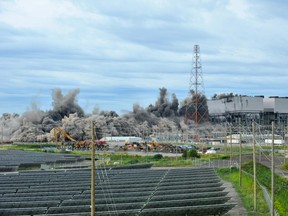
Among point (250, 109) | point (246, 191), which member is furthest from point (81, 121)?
point (246, 191)

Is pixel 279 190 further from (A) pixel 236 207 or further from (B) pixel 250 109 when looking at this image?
(B) pixel 250 109

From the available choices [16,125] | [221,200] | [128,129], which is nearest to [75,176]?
[221,200]

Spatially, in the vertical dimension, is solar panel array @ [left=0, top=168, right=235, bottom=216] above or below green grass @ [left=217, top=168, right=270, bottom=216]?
above

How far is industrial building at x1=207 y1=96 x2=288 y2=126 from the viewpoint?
132250 mm

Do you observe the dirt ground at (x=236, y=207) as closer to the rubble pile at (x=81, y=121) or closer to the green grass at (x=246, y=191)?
the green grass at (x=246, y=191)

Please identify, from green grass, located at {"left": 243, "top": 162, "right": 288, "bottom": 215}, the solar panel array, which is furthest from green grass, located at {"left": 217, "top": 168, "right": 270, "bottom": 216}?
the solar panel array

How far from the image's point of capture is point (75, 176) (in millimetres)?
42969

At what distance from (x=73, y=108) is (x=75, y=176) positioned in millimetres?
123130

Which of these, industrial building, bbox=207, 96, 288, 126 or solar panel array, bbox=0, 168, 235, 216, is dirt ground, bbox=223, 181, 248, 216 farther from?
industrial building, bbox=207, 96, 288, 126

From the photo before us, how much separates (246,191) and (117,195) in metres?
11.2

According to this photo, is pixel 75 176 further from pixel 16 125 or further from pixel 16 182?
pixel 16 125

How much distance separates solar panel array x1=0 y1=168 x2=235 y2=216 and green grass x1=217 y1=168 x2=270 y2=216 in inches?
63.8

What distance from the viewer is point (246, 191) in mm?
37250

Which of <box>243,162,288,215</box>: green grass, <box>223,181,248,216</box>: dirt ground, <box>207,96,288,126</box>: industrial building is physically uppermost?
<box>207,96,288,126</box>: industrial building
